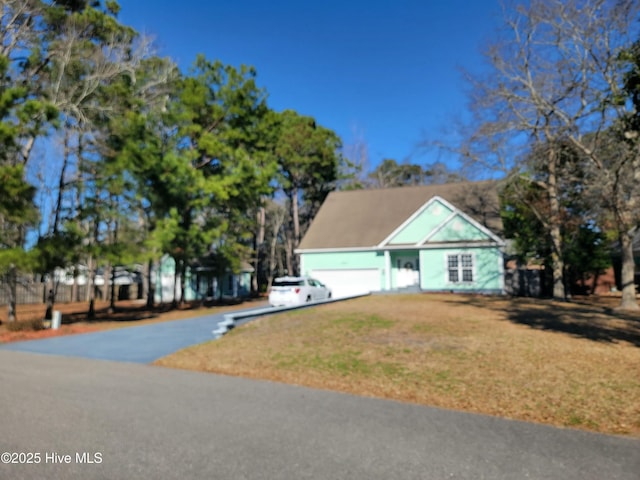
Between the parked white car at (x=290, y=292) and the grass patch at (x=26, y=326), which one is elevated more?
the parked white car at (x=290, y=292)

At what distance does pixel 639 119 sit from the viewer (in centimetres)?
806

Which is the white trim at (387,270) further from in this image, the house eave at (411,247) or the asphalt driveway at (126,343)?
the asphalt driveway at (126,343)

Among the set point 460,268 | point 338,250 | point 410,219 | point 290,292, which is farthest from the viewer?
point 338,250

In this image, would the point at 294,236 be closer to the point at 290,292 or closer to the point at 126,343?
the point at 290,292

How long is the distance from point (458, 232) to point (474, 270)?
2203 millimetres

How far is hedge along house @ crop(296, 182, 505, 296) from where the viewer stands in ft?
80.2

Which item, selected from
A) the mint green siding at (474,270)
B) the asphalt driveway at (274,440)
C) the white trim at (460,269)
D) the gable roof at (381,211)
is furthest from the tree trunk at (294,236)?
the asphalt driveway at (274,440)

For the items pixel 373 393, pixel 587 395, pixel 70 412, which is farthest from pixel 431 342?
pixel 70 412

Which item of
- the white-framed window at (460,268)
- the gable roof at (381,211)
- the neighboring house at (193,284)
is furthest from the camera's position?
the neighboring house at (193,284)

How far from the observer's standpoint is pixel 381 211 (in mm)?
30094

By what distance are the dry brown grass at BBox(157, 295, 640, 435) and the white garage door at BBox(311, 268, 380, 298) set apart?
40.6 feet

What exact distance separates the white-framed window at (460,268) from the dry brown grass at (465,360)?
10001 millimetres

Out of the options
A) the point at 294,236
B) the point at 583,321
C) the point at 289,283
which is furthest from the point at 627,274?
the point at 294,236

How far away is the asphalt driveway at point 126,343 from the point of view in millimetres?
11492
